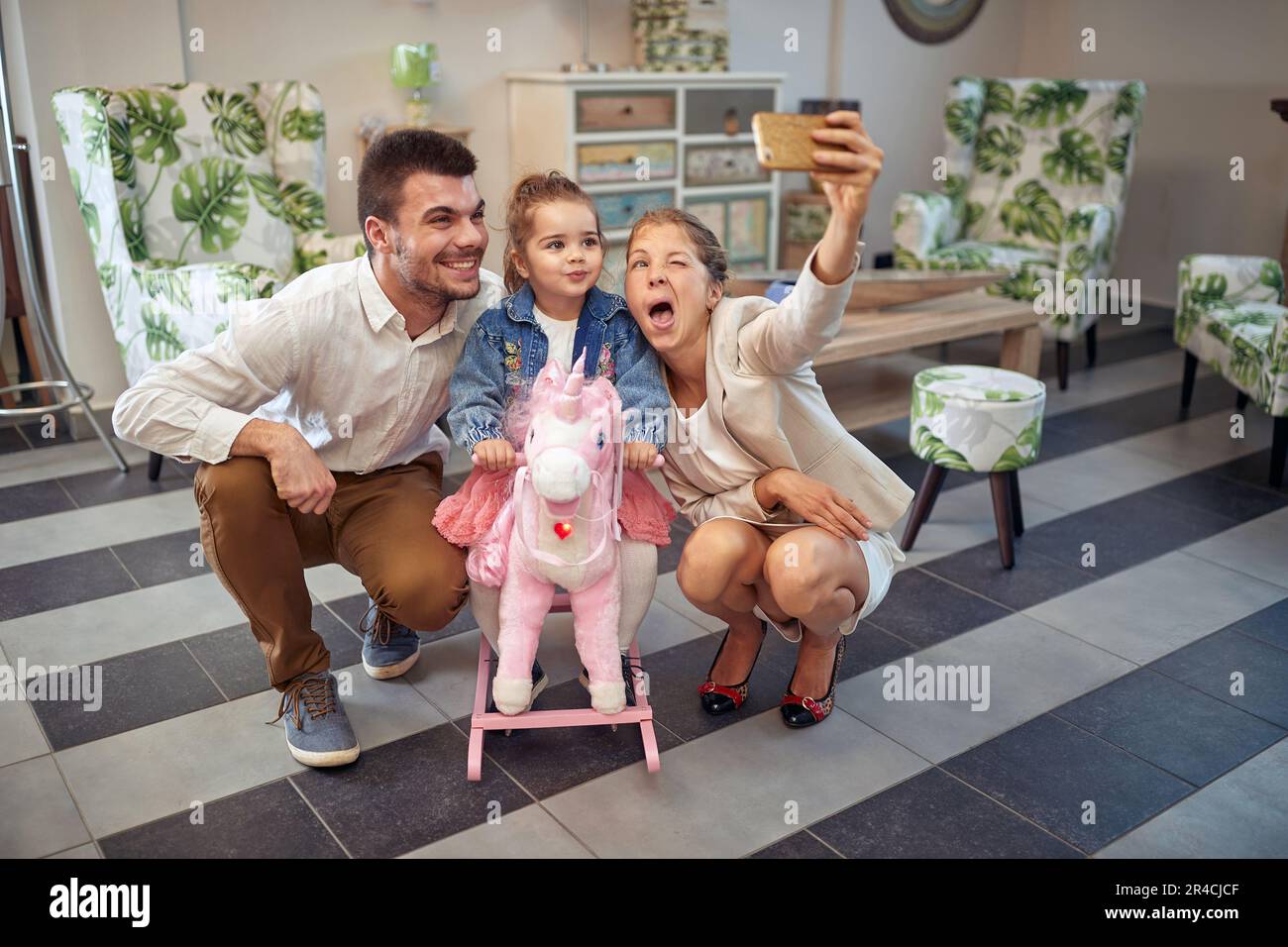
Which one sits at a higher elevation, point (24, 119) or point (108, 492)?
point (24, 119)

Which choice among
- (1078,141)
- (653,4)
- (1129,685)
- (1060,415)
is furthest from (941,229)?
(1129,685)

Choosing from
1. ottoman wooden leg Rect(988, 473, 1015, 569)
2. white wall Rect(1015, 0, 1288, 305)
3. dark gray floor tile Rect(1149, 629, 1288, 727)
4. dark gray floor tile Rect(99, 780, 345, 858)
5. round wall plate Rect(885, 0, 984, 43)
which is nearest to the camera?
dark gray floor tile Rect(99, 780, 345, 858)

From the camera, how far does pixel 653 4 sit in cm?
471

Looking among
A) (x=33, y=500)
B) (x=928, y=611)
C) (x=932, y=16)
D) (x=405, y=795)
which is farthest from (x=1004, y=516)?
(x=932, y=16)

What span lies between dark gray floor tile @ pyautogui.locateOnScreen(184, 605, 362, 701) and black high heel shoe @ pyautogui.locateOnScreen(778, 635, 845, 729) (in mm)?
891

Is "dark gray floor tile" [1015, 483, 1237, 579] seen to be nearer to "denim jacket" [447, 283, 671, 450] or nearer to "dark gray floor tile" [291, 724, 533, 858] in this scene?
"denim jacket" [447, 283, 671, 450]

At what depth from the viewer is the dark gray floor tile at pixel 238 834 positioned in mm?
1759

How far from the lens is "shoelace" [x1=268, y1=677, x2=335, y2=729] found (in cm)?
201

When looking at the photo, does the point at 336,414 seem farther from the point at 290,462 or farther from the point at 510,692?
the point at 510,692

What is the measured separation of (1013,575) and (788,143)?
1599 mm

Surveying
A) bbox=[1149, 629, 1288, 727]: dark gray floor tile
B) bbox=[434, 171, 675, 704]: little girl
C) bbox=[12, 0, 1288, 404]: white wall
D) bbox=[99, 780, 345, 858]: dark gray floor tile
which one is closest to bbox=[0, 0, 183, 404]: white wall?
bbox=[12, 0, 1288, 404]: white wall

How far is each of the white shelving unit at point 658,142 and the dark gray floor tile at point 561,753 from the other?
2.82 metres
